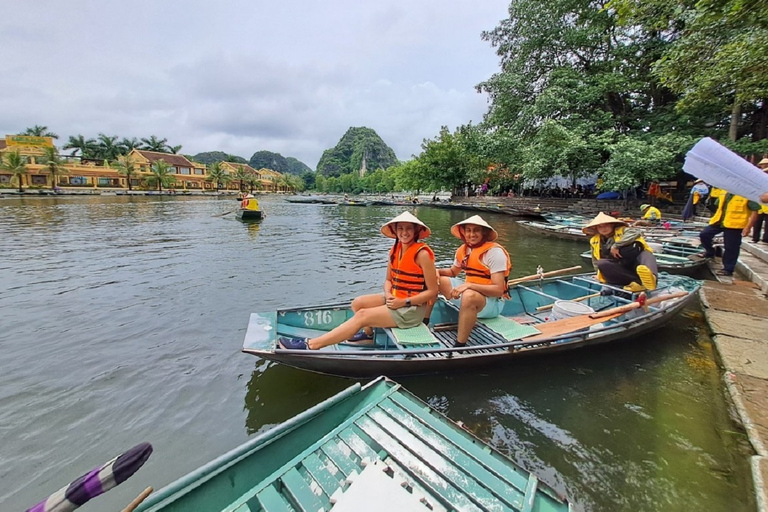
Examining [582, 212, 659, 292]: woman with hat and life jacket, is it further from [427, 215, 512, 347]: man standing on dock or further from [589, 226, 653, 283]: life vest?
[427, 215, 512, 347]: man standing on dock

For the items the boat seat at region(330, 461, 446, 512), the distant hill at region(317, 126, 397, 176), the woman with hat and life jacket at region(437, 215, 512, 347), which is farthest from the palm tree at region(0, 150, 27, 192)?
the distant hill at region(317, 126, 397, 176)

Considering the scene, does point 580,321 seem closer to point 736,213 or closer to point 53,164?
point 736,213

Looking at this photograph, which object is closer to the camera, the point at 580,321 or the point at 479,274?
the point at 479,274

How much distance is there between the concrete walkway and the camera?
2.87 meters

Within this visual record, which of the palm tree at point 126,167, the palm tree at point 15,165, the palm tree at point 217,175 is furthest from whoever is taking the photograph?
the palm tree at point 217,175

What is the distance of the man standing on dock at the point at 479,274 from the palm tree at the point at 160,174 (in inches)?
2636

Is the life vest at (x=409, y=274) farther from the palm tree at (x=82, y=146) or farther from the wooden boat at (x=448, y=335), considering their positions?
the palm tree at (x=82, y=146)

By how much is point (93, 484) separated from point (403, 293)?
322 centimetres

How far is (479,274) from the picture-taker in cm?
450

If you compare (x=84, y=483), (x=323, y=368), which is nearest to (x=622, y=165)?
(x=323, y=368)

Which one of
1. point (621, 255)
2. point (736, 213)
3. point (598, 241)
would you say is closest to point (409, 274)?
point (621, 255)

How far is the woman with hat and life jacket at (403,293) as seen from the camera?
13.3 feet

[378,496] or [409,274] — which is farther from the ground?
[409,274]

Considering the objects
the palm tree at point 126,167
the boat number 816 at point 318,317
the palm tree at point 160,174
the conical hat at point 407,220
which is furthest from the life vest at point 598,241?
the palm tree at point 126,167
